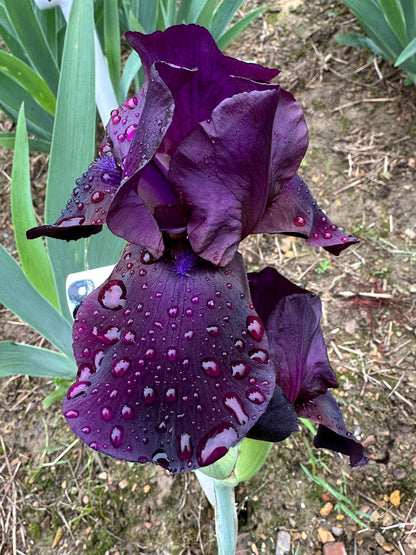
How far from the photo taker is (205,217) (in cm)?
46

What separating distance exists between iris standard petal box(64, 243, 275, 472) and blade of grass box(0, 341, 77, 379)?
45 centimetres

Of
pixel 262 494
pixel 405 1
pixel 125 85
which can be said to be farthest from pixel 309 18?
pixel 262 494

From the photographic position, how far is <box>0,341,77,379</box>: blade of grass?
2.89 feet

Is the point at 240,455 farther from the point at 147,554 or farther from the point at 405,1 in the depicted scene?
the point at 405,1

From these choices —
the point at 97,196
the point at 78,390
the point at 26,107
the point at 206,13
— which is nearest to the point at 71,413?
the point at 78,390

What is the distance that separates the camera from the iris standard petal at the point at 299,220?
0.50 m

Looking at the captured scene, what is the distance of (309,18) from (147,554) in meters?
2.05

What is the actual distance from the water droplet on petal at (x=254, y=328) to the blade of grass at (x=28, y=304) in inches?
22.1

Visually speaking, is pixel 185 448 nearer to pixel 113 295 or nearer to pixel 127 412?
pixel 127 412

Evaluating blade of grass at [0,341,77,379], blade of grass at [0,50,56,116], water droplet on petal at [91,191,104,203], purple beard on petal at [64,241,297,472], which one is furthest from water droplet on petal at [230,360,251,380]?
blade of grass at [0,50,56,116]

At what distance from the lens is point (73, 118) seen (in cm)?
91

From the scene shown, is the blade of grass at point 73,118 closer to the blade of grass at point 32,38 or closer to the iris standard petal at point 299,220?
the blade of grass at point 32,38

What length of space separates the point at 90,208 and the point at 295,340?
271 mm

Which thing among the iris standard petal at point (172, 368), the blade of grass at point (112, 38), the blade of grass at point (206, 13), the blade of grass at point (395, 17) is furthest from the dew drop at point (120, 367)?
the blade of grass at point (395, 17)
